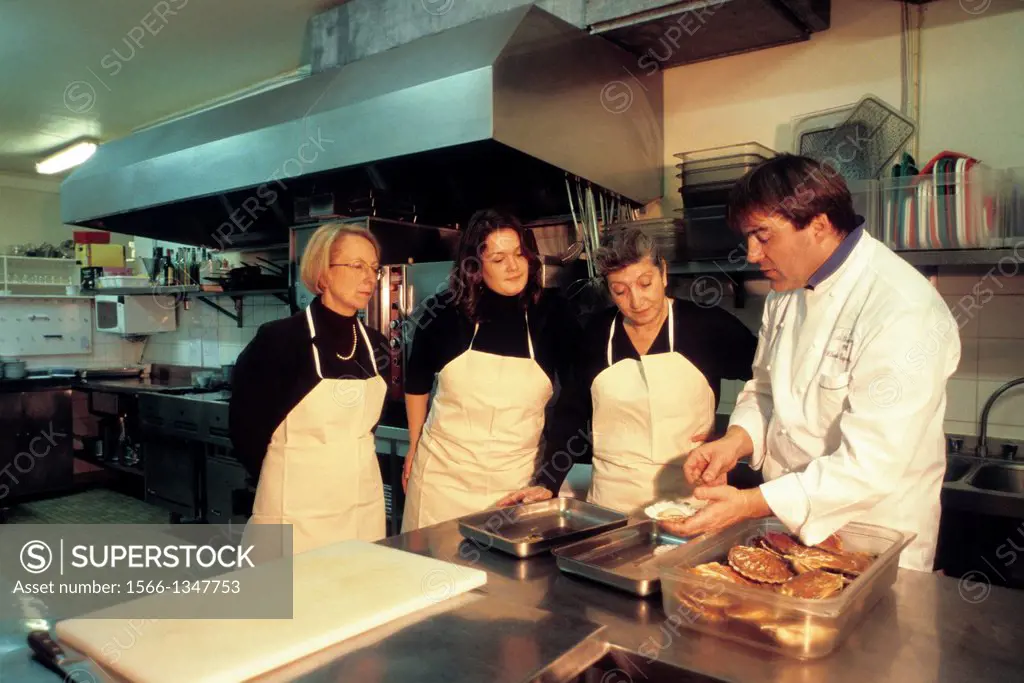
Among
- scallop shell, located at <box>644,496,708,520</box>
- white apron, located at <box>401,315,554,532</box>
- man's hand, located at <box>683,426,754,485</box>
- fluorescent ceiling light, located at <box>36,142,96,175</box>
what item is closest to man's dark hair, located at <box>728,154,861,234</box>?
man's hand, located at <box>683,426,754,485</box>

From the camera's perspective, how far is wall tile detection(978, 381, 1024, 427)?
2.36 metres

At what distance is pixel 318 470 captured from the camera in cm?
217

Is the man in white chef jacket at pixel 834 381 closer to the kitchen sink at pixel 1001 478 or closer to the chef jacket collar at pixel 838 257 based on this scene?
the chef jacket collar at pixel 838 257

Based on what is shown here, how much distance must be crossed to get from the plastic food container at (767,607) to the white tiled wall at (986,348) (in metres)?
1.58

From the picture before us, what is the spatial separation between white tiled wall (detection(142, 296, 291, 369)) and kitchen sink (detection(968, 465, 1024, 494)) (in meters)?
3.97

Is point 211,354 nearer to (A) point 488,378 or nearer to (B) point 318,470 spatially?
(B) point 318,470

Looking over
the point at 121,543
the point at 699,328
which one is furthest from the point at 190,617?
the point at 121,543

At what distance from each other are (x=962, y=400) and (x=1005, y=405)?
0.12 meters

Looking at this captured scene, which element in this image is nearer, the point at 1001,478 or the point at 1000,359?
the point at 1001,478

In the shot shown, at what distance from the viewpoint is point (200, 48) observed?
404cm

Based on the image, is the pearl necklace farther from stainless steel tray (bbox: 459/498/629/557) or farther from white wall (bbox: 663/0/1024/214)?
white wall (bbox: 663/0/1024/214)

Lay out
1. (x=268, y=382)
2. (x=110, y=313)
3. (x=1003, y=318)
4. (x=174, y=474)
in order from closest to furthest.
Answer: (x=268, y=382) < (x=1003, y=318) < (x=174, y=474) < (x=110, y=313)

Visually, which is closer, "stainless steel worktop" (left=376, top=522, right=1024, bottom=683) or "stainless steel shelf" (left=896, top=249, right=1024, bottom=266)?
"stainless steel worktop" (left=376, top=522, right=1024, bottom=683)

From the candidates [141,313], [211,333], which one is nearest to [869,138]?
[211,333]
